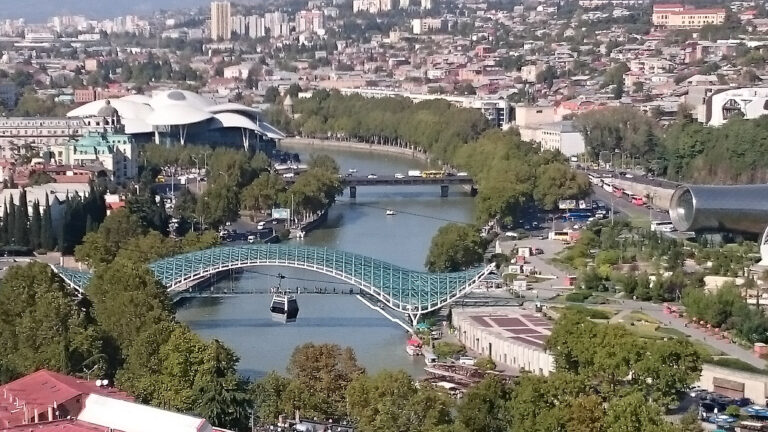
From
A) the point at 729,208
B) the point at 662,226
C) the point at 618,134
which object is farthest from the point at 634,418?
the point at 618,134

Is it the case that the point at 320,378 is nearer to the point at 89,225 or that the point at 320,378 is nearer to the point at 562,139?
the point at 89,225

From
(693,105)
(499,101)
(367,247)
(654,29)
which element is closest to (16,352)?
(367,247)

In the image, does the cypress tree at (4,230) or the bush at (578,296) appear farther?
the cypress tree at (4,230)

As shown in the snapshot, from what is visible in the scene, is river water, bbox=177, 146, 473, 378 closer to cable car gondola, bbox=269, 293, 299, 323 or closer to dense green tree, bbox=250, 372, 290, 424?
cable car gondola, bbox=269, 293, 299, 323

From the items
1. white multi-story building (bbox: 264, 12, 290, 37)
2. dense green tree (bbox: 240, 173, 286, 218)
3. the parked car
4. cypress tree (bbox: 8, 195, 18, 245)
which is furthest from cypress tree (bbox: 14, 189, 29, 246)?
white multi-story building (bbox: 264, 12, 290, 37)

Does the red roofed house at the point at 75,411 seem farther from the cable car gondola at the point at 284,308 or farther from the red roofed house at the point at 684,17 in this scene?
the red roofed house at the point at 684,17

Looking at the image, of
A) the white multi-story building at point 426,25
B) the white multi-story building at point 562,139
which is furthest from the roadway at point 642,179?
the white multi-story building at point 426,25

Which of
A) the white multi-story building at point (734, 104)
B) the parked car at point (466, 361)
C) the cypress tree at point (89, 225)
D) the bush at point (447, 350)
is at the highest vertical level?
the white multi-story building at point (734, 104)
